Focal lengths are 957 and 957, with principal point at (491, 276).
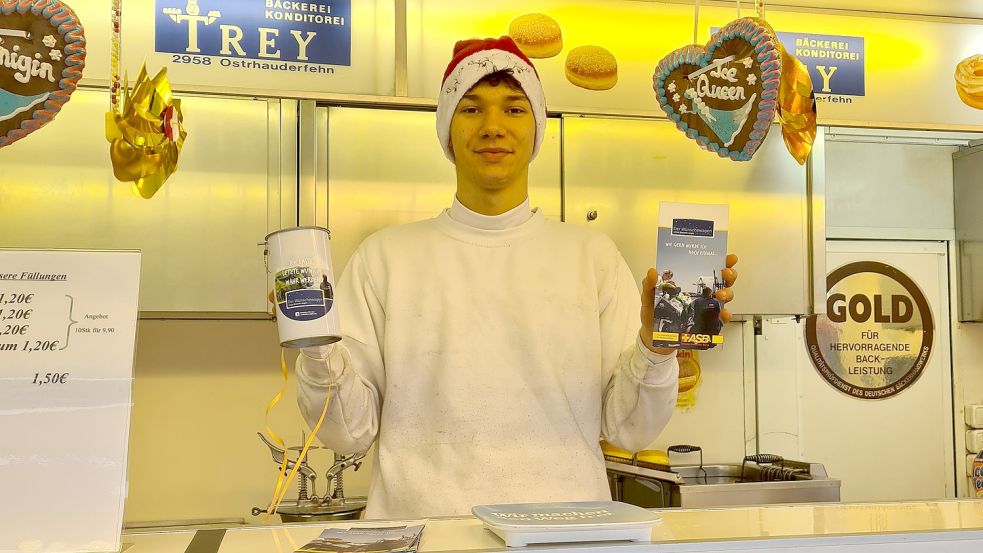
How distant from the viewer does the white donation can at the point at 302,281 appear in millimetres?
1143

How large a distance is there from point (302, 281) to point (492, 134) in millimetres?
874

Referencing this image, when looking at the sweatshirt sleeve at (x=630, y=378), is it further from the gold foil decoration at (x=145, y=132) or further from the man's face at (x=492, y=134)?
the gold foil decoration at (x=145, y=132)

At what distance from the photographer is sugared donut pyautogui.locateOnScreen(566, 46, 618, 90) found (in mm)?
3357

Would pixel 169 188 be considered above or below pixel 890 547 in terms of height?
above

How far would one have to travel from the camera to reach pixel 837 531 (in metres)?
1.17

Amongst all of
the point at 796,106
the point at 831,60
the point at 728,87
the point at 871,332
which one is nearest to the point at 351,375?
the point at 728,87

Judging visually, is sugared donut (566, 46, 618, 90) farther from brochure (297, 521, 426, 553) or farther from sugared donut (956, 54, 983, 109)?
brochure (297, 521, 426, 553)

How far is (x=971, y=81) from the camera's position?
144 inches

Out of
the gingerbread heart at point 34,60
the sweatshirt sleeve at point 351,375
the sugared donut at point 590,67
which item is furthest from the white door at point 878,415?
the gingerbread heart at point 34,60

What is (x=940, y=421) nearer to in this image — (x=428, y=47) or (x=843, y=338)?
(x=843, y=338)

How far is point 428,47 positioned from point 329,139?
50 centimetres

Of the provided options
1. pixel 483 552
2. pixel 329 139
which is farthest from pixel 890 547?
pixel 329 139

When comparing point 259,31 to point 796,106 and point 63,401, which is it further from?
point 63,401

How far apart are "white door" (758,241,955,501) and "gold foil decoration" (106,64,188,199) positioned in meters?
2.45
